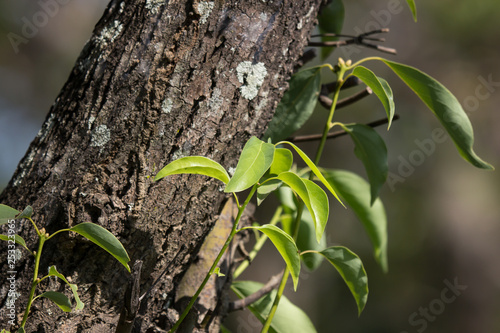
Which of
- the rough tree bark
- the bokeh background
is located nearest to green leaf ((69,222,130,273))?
the rough tree bark

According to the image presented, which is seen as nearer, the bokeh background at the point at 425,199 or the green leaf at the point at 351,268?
the green leaf at the point at 351,268

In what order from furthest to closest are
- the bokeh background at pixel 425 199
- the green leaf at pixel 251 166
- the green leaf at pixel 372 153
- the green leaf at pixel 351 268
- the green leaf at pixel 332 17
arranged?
1. the bokeh background at pixel 425 199
2. the green leaf at pixel 332 17
3. the green leaf at pixel 372 153
4. the green leaf at pixel 351 268
5. the green leaf at pixel 251 166

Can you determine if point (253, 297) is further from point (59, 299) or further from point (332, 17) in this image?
point (332, 17)

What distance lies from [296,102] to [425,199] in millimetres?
2985

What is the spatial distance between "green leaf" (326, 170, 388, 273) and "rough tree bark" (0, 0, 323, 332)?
7.8 inches

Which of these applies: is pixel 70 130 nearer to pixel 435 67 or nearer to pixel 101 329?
pixel 101 329

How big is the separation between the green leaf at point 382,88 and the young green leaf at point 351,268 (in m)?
0.13

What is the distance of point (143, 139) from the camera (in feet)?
1.31

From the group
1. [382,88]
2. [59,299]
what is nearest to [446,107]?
[382,88]

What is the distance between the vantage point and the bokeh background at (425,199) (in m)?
2.90

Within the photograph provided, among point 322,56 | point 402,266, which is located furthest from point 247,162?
point 402,266

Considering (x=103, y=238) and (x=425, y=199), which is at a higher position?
(x=425, y=199)

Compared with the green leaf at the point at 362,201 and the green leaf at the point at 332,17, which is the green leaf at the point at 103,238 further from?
the green leaf at the point at 332,17

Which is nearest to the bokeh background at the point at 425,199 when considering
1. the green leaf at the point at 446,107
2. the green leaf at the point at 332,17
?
the green leaf at the point at 332,17
